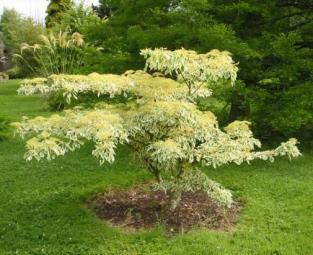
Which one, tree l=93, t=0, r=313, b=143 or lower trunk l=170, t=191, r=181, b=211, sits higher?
tree l=93, t=0, r=313, b=143

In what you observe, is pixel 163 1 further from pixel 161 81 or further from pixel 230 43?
pixel 161 81

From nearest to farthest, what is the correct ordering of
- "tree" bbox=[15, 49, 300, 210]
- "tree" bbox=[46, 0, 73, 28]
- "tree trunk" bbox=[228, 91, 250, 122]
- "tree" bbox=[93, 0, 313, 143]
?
1. "tree" bbox=[15, 49, 300, 210]
2. "tree" bbox=[93, 0, 313, 143]
3. "tree trunk" bbox=[228, 91, 250, 122]
4. "tree" bbox=[46, 0, 73, 28]

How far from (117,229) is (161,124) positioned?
4.57 ft

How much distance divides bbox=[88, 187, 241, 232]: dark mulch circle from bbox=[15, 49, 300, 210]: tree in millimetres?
260

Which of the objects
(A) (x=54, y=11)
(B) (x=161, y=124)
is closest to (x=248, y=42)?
(B) (x=161, y=124)

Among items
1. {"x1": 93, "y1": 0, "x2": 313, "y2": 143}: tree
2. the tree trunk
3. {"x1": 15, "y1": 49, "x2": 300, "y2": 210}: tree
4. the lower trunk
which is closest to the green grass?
the lower trunk

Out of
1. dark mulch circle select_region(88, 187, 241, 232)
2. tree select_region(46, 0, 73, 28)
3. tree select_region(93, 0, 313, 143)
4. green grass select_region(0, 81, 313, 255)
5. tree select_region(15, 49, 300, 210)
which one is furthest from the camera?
tree select_region(46, 0, 73, 28)

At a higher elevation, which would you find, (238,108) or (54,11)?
(54,11)

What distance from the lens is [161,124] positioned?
622 centimetres

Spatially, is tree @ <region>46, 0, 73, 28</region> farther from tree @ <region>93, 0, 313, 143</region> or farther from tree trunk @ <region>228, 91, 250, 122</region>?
tree trunk @ <region>228, 91, 250, 122</region>

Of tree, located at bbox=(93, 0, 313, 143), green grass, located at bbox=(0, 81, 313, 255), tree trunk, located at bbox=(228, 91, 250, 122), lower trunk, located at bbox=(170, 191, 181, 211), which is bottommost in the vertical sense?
green grass, located at bbox=(0, 81, 313, 255)

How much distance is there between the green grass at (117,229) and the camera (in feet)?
19.7

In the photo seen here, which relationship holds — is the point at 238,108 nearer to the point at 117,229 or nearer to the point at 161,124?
the point at 161,124

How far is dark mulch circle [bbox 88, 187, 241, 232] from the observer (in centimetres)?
650
